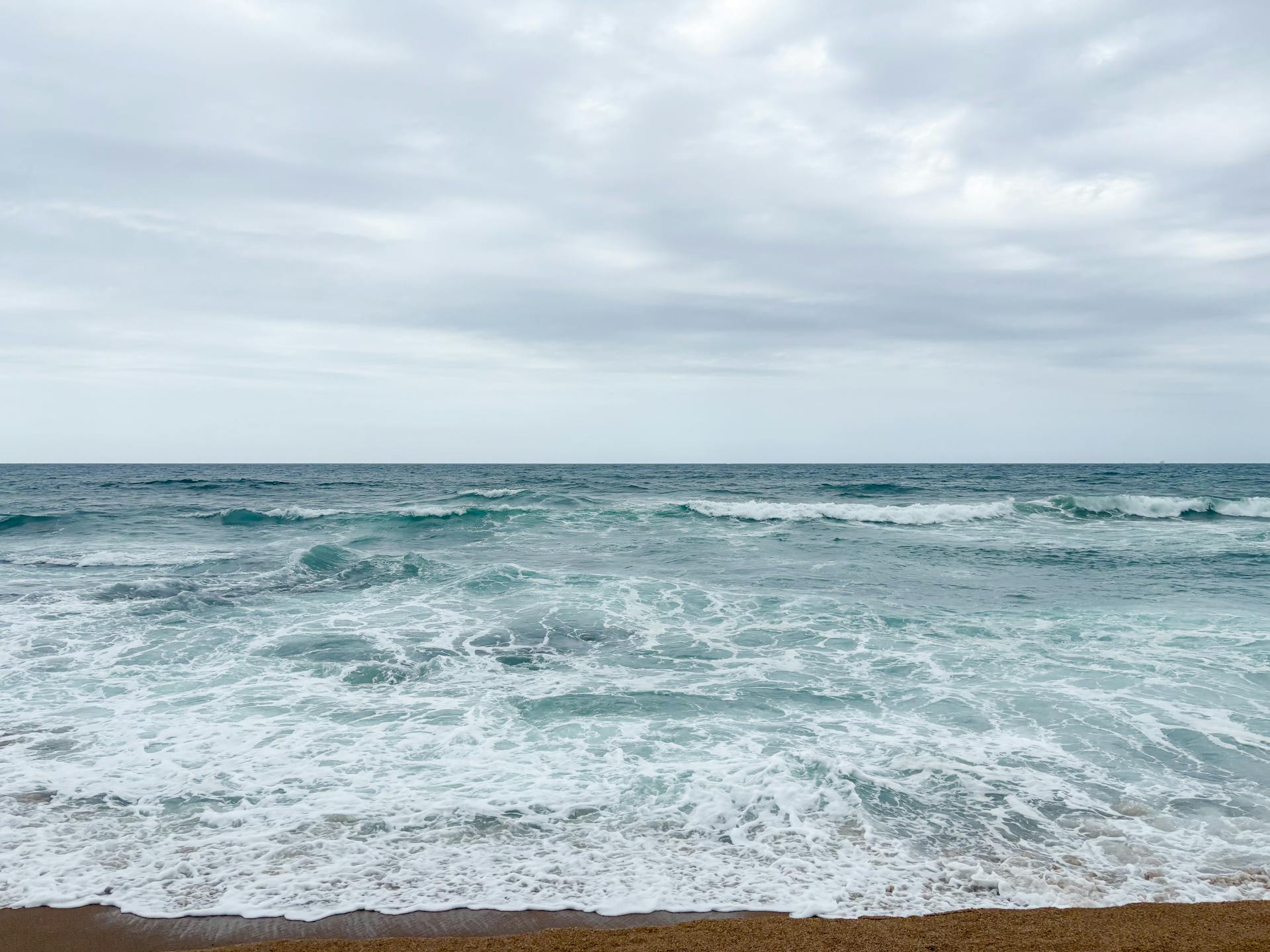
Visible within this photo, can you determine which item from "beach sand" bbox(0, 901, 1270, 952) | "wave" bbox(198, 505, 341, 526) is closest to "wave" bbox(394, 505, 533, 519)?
"wave" bbox(198, 505, 341, 526)

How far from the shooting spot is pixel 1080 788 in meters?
5.80

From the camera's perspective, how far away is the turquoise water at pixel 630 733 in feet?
14.9

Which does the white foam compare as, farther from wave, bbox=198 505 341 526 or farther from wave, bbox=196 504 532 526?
wave, bbox=198 505 341 526

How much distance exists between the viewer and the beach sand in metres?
3.70

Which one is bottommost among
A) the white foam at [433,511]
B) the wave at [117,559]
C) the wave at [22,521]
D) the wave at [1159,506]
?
the wave at [117,559]

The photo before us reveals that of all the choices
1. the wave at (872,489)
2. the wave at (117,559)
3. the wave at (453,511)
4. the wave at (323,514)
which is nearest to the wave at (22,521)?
the wave at (323,514)

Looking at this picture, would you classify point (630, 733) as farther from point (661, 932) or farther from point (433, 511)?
point (433, 511)

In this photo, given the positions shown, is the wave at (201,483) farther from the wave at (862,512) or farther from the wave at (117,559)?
the wave at (862,512)

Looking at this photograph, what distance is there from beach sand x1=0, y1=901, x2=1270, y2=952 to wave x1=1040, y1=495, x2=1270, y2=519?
1160 inches

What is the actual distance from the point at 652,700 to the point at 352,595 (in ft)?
24.9

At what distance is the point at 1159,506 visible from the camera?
30938 millimetres

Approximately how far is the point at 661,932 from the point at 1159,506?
34.3 metres

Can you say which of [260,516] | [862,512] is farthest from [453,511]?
[862,512]

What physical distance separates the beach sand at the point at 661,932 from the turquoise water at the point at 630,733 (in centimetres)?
16
